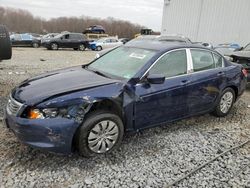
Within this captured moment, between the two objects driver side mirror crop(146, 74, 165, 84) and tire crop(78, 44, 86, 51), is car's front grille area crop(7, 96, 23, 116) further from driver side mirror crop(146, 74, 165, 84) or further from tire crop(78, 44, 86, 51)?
tire crop(78, 44, 86, 51)

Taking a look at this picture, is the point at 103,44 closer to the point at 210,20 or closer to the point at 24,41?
the point at 24,41

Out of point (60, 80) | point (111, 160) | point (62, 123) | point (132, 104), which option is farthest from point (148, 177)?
point (60, 80)

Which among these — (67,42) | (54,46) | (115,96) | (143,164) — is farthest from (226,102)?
(67,42)

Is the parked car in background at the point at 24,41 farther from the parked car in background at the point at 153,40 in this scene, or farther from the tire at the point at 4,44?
the tire at the point at 4,44

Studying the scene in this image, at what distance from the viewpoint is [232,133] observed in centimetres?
462

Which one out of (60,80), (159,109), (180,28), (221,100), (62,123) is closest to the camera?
(62,123)

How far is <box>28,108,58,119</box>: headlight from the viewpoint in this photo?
310 cm

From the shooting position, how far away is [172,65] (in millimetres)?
4211

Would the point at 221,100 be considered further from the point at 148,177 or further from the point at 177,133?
the point at 148,177

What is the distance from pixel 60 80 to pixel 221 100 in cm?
313

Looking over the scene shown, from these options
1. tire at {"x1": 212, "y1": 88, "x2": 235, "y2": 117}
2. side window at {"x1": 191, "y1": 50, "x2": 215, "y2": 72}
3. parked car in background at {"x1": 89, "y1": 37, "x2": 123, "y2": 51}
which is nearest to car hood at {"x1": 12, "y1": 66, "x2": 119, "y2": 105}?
side window at {"x1": 191, "y1": 50, "x2": 215, "y2": 72}

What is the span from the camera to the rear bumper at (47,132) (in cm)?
307

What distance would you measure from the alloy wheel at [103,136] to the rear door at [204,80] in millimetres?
1545

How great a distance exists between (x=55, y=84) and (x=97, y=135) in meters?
0.90
